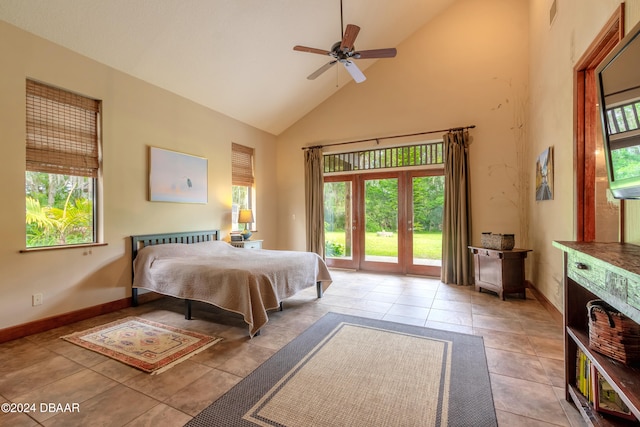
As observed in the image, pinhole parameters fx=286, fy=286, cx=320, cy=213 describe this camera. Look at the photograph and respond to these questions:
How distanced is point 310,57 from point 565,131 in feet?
12.3

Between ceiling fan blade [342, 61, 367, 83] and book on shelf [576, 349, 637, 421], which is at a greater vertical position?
ceiling fan blade [342, 61, 367, 83]

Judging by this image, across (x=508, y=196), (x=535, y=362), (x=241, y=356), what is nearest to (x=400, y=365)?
(x=535, y=362)

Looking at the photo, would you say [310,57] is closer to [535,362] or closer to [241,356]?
[241,356]

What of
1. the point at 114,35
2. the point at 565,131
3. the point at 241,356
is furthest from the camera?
the point at 114,35

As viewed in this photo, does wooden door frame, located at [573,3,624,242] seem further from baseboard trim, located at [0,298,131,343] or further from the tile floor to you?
baseboard trim, located at [0,298,131,343]

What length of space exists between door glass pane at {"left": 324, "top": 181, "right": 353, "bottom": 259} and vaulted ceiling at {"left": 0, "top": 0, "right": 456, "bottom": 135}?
1.95 m

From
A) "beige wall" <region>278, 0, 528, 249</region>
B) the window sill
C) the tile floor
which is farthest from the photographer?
"beige wall" <region>278, 0, 528, 249</region>

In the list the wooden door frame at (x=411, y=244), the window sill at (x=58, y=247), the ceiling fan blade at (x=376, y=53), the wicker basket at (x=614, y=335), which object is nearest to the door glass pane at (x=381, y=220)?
the wooden door frame at (x=411, y=244)

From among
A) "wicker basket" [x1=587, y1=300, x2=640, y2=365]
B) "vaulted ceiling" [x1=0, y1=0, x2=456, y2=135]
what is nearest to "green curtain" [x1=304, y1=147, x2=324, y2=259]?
"vaulted ceiling" [x1=0, y1=0, x2=456, y2=135]

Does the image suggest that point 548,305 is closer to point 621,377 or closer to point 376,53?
point 621,377

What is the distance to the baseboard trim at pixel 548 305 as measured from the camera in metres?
3.02

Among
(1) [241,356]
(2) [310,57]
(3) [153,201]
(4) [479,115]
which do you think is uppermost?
(2) [310,57]

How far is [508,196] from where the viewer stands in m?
4.63

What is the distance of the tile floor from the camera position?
1.73 m
